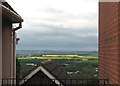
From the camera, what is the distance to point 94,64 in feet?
52.4

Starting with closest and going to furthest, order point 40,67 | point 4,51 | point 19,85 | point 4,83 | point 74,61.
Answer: point 4,83 < point 4,51 < point 19,85 < point 40,67 < point 74,61

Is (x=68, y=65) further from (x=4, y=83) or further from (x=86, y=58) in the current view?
(x=4, y=83)

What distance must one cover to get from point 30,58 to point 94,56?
305 cm

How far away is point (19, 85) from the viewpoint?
10.8 m

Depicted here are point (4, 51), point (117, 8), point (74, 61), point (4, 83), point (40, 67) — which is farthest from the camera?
point (74, 61)

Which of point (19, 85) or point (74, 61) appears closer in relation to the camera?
point (19, 85)

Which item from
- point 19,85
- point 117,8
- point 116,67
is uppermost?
point 117,8

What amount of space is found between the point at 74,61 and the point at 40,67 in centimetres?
447

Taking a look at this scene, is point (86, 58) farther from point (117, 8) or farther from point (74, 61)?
point (117, 8)

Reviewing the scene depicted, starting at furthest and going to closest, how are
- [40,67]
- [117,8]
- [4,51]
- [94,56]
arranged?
[94,56]
[40,67]
[4,51]
[117,8]

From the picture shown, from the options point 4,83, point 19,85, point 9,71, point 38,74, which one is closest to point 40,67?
point 38,74

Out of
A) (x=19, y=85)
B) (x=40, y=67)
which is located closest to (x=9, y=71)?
(x=19, y=85)

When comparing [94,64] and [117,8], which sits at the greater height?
[117,8]

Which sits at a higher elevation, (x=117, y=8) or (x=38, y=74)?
(x=117, y=8)
